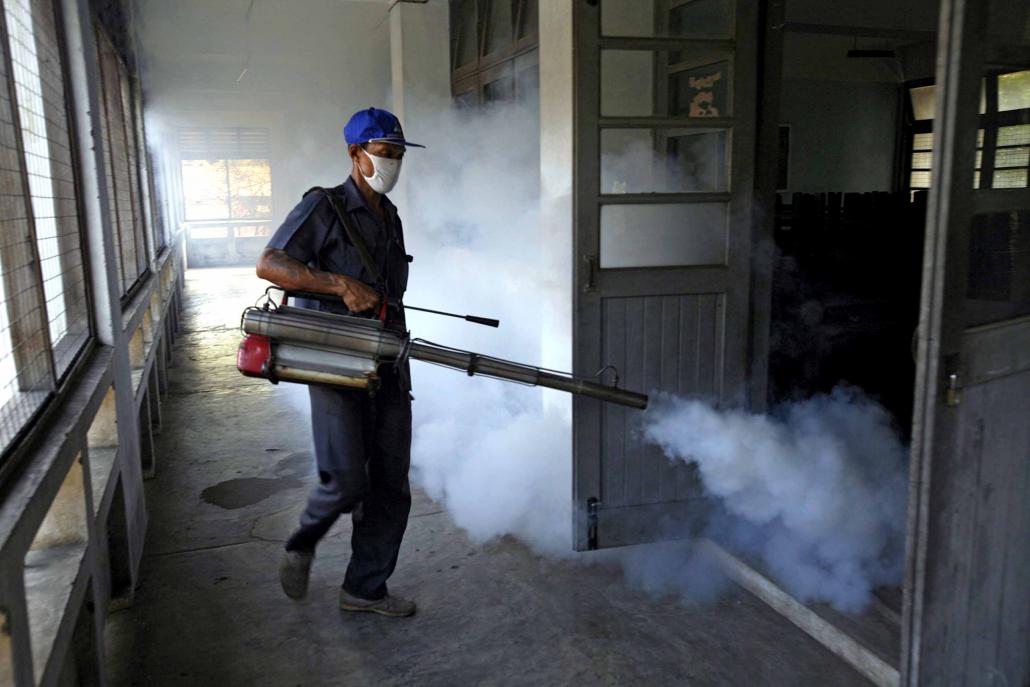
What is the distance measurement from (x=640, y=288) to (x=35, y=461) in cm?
197

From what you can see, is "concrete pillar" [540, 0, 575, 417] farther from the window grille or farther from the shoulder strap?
the window grille

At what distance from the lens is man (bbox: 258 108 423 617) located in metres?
2.42

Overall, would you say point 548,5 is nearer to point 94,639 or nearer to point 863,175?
point 94,639

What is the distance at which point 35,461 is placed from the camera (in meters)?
1.70

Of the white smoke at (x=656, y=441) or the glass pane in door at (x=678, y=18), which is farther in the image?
the white smoke at (x=656, y=441)

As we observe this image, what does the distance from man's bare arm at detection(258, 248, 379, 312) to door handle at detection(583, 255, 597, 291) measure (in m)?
0.82

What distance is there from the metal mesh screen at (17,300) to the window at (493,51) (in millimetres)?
3238

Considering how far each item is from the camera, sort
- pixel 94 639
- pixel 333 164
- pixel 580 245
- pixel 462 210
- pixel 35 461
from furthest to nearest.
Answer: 1. pixel 333 164
2. pixel 462 210
3. pixel 580 245
4. pixel 94 639
5. pixel 35 461

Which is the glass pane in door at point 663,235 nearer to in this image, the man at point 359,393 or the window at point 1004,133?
the man at point 359,393

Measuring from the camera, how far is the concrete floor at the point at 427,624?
239 centimetres

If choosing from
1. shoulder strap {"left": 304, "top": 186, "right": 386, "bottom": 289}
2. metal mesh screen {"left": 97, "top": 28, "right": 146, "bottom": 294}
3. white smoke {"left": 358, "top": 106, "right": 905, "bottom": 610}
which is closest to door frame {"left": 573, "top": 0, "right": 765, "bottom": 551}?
white smoke {"left": 358, "top": 106, "right": 905, "bottom": 610}

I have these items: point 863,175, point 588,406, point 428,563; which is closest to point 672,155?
point 588,406

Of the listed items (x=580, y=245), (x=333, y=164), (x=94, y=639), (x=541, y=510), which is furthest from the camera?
(x=333, y=164)

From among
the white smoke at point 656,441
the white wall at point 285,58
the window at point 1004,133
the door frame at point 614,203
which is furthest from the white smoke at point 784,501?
the white wall at point 285,58
